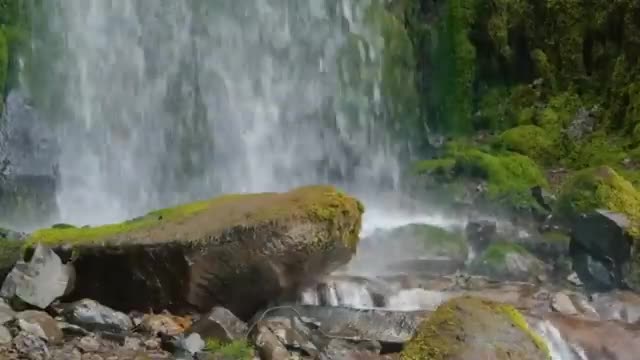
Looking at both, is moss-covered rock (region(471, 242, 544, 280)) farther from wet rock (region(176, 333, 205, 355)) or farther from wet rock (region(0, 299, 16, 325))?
wet rock (region(0, 299, 16, 325))

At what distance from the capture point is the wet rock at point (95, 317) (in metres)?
7.76

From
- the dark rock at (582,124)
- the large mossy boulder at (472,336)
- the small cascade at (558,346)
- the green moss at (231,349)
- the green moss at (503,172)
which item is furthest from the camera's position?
the dark rock at (582,124)

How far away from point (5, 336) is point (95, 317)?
86cm

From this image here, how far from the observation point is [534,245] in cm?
1313

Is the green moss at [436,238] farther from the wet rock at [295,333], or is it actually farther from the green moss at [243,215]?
the wet rock at [295,333]

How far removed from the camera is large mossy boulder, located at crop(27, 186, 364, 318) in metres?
8.24

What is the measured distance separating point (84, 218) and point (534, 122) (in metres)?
9.79

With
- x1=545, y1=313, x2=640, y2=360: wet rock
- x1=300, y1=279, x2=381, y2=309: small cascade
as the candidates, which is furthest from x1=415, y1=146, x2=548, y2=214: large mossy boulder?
x1=545, y1=313, x2=640, y2=360: wet rock

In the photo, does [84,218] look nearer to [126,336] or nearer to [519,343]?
[126,336]

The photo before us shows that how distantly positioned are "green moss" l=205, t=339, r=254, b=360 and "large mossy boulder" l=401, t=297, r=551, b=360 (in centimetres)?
187

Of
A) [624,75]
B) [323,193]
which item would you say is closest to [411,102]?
[624,75]

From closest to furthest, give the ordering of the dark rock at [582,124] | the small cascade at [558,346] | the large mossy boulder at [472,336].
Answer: the large mossy boulder at [472,336] < the small cascade at [558,346] < the dark rock at [582,124]

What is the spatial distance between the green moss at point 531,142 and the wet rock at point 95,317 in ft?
41.8

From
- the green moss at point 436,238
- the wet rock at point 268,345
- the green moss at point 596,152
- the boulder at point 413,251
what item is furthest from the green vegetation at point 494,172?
the wet rock at point 268,345
